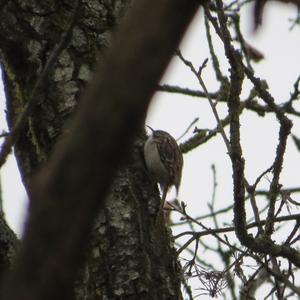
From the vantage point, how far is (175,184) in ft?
17.5

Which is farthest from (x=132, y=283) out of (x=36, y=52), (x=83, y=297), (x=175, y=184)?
(x=175, y=184)

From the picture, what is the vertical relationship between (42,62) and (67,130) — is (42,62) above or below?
above

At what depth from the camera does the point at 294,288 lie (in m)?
2.80

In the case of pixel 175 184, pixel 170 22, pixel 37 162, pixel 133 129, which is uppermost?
pixel 175 184

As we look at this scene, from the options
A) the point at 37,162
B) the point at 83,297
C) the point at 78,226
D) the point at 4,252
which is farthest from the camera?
the point at 37,162

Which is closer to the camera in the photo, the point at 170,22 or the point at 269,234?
the point at 170,22

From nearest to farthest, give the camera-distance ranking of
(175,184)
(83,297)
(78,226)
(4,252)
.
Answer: (78,226) → (4,252) → (83,297) → (175,184)

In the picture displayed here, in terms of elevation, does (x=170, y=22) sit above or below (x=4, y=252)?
below

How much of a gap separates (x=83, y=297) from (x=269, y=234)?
871 millimetres

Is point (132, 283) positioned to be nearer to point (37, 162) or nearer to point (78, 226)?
point (37, 162)

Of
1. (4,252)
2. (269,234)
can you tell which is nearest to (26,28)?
(4,252)

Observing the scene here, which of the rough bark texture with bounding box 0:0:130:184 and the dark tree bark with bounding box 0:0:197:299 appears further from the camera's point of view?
the rough bark texture with bounding box 0:0:130:184

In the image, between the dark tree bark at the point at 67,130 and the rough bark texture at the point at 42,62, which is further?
the rough bark texture at the point at 42,62

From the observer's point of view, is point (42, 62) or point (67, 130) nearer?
Result: point (67, 130)
